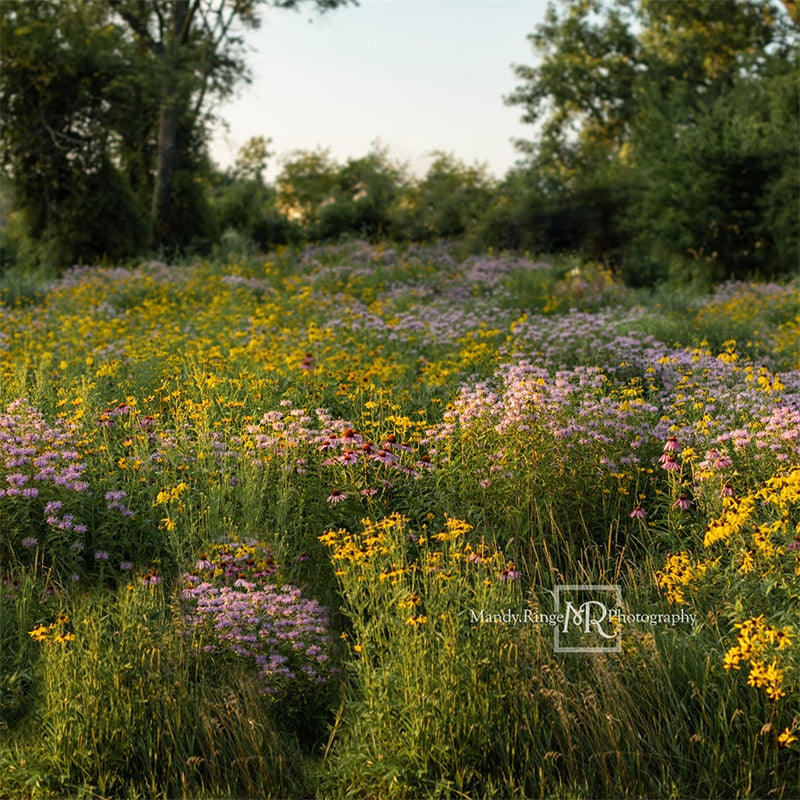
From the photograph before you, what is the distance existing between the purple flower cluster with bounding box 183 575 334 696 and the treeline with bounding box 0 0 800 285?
17211mm

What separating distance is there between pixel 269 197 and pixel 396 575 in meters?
26.6

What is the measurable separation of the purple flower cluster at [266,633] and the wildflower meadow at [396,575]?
0.02 m

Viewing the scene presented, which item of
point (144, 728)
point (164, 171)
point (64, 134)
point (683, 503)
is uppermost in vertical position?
point (64, 134)

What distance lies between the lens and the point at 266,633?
3990 mm

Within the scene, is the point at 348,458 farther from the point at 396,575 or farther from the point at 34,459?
the point at 34,459

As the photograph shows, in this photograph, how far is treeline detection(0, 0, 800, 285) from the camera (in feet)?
66.7

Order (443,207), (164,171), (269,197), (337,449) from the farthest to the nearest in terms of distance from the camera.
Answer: (269,197) → (443,207) → (164,171) → (337,449)

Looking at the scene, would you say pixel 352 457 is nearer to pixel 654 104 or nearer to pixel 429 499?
pixel 429 499

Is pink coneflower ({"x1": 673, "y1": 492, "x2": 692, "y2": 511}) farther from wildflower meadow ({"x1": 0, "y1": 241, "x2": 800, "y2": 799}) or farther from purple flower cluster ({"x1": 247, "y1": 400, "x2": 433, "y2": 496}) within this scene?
purple flower cluster ({"x1": 247, "y1": 400, "x2": 433, "y2": 496})

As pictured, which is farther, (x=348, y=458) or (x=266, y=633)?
(x=348, y=458)

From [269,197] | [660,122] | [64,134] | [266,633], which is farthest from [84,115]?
[266,633]

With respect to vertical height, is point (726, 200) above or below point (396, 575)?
above

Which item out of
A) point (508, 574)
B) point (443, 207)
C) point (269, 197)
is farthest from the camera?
point (269, 197)

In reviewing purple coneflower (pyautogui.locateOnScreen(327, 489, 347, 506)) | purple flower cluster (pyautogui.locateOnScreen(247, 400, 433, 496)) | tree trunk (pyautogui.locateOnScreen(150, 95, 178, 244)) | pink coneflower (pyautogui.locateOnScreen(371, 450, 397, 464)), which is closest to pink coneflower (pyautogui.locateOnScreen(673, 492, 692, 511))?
purple flower cluster (pyautogui.locateOnScreen(247, 400, 433, 496))
